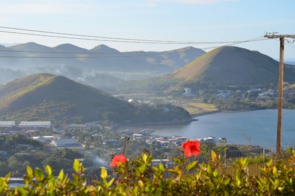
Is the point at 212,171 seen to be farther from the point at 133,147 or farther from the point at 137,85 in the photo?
the point at 137,85

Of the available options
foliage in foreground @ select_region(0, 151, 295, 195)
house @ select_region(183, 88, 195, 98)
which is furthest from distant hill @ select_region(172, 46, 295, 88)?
foliage in foreground @ select_region(0, 151, 295, 195)

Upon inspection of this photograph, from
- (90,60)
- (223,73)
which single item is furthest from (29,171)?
(90,60)

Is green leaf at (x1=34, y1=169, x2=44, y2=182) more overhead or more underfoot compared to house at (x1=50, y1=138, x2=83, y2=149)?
more overhead

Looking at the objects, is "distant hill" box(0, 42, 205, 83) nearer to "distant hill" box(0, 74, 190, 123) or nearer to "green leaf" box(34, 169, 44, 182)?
"distant hill" box(0, 74, 190, 123)

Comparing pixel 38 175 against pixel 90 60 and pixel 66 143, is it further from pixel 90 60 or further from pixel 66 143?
pixel 90 60

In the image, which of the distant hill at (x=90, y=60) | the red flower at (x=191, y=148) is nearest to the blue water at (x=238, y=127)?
the red flower at (x=191, y=148)

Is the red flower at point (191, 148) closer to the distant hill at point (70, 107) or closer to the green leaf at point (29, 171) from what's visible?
the green leaf at point (29, 171)

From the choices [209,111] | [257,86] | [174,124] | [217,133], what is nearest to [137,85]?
[257,86]
